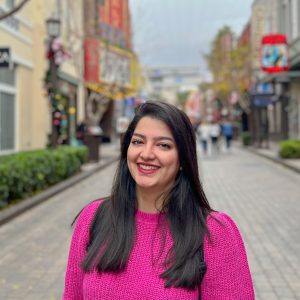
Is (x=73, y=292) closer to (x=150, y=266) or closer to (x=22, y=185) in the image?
(x=150, y=266)

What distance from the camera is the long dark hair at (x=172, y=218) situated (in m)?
1.90

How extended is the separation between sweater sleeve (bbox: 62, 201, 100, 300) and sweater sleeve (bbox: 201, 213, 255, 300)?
47cm

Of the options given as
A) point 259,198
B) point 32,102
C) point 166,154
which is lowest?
point 259,198

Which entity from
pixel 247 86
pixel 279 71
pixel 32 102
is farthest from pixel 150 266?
pixel 247 86

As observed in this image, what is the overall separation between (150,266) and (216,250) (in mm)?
237

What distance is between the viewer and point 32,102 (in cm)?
2319

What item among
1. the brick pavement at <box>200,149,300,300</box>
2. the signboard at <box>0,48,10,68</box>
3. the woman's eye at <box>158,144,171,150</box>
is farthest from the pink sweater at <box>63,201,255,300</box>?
the signboard at <box>0,48,10,68</box>

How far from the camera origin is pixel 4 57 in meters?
11.6

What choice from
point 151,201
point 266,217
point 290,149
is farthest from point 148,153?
point 290,149

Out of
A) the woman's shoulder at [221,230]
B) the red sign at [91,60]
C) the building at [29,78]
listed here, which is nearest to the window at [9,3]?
the building at [29,78]

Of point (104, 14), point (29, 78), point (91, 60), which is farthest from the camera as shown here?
point (91, 60)

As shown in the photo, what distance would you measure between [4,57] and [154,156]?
33.5ft

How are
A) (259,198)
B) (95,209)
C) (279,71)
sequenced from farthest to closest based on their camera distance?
(279,71), (259,198), (95,209)

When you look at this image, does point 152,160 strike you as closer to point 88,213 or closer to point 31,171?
point 88,213
